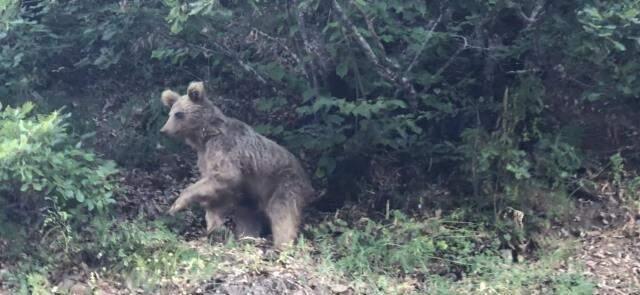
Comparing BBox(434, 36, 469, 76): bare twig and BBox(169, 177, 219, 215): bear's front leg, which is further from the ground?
BBox(434, 36, 469, 76): bare twig

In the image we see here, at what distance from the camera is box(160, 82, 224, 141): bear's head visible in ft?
30.4

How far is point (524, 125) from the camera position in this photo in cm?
1015

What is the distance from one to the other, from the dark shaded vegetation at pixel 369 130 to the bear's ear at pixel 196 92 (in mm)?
596

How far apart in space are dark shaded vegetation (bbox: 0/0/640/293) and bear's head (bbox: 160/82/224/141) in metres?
0.69

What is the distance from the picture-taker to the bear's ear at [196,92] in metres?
9.20

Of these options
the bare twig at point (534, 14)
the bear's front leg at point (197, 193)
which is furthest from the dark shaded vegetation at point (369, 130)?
the bear's front leg at point (197, 193)

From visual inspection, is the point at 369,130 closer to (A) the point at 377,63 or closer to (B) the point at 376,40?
(A) the point at 377,63

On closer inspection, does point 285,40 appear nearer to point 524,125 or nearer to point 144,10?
point 144,10

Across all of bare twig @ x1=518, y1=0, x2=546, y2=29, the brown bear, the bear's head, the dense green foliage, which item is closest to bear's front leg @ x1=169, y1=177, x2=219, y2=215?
the brown bear

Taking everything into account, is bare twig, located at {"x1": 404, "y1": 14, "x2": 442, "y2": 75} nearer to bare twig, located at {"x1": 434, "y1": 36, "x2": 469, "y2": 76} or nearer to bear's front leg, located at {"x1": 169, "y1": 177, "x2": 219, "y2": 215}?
bare twig, located at {"x1": 434, "y1": 36, "x2": 469, "y2": 76}

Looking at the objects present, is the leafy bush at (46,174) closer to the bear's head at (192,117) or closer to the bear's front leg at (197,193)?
the bear's front leg at (197,193)

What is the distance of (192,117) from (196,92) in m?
0.25

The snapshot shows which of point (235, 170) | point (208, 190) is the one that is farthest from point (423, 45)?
point (208, 190)

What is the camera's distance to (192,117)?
927 cm
